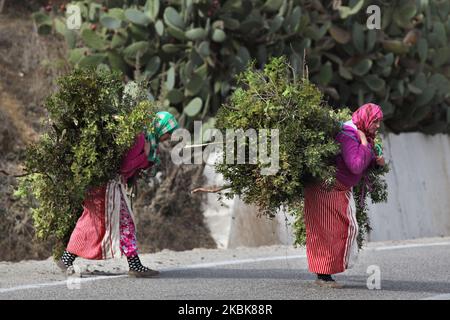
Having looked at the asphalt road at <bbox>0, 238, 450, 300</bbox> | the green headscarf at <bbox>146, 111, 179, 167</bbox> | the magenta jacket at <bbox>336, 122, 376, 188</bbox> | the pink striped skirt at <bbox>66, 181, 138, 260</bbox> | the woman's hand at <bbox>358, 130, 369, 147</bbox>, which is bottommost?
the asphalt road at <bbox>0, 238, 450, 300</bbox>

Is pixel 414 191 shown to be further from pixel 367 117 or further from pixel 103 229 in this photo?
pixel 103 229

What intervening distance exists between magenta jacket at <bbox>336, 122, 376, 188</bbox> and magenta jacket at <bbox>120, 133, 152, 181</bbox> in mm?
1776

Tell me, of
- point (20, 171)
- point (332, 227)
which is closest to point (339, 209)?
point (332, 227)

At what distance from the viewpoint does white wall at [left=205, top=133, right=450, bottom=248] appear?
14.4 metres

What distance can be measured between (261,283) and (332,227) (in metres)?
0.92

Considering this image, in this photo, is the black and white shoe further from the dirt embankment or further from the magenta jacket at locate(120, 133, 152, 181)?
the dirt embankment

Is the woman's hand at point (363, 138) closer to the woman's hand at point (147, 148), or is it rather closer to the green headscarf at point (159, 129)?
the green headscarf at point (159, 129)

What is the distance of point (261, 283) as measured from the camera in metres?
9.91

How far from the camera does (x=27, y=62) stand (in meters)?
17.5

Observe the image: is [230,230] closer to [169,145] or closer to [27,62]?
[169,145]

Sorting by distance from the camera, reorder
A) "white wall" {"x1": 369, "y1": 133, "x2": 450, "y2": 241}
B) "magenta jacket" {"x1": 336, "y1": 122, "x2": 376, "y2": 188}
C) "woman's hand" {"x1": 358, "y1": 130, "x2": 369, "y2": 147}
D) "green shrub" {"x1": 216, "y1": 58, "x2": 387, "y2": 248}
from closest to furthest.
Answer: "green shrub" {"x1": 216, "y1": 58, "x2": 387, "y2": 248}, "magenta jacket" {"x1": 336, "y1": 122, "x2": 376, "y2": 188}, "woman's hand" {"x1": 358, "y1": 130, "x2": 369, "y2": 147}, "white wall" {"x1": 369, "y1": 133, "x2": 450, "y2": 241}

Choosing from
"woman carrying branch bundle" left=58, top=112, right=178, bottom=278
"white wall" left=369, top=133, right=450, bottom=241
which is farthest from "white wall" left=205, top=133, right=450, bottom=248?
"woman carrying branch bundle" left=58, top=112, right=178, bottom=278

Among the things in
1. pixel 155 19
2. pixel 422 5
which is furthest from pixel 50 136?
pixel 422 5

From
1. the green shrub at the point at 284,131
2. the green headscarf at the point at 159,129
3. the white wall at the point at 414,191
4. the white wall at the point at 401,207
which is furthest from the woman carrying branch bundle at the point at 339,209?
the white wall at the point at 414,191
